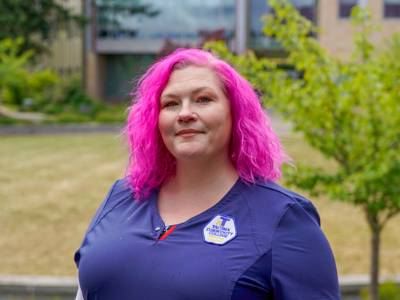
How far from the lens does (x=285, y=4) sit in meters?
4.95

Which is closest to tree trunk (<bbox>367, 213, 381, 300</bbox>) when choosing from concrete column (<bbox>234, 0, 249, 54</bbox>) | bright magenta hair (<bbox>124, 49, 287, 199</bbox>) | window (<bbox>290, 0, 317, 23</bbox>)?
bright magenta hair (<bbox>124, 49, 287, 199</bbox>)

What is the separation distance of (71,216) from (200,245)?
807 centimetres

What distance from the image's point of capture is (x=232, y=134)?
214 centimetres

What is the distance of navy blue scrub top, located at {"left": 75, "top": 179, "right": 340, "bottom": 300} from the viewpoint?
1.84 meters

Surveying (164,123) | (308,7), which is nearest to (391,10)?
(308,7)

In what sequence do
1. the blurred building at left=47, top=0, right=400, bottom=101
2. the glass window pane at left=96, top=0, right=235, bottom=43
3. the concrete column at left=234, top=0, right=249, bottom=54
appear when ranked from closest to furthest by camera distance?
the concrete column at left=234, top=0, right=249, bottom=54 → the blurred building at left=47, top=0, right=400, bottom=101 → the glass window pane at left=96, top=0, right=235, bottom=43

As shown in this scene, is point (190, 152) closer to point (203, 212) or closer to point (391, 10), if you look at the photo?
point (203, 212)

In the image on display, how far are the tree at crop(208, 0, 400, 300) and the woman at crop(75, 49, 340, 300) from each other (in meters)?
2.51

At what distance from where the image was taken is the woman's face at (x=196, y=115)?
2.02m

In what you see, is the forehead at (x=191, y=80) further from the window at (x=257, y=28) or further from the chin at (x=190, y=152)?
the window at (x=257, y=28)

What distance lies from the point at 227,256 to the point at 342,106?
3046 millimetres

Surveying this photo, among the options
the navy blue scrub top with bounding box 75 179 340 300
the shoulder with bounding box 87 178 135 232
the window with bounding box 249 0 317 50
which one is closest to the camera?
the navy blue scrub top with bounding box 75 179 340 300

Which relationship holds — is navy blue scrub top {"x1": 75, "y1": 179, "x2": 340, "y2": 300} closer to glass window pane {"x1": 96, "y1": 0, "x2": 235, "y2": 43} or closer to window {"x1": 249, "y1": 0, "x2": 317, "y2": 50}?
window {"x1": 249, "y1": 0, "x2": 317, "y2": 50}

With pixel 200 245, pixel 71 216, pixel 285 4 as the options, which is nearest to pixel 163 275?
pixel 200 245
